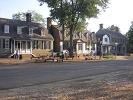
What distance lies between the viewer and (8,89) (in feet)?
61.6

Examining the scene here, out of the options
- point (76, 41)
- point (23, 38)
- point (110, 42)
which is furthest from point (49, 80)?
point (110, 42)

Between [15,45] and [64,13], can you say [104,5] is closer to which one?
[64,13]

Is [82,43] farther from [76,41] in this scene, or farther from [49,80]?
[49,80]

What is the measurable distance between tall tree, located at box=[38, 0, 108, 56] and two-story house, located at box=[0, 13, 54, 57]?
6126 mm

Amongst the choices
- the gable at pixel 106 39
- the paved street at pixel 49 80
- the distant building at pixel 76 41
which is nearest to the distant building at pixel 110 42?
the gable at pixel 106 39

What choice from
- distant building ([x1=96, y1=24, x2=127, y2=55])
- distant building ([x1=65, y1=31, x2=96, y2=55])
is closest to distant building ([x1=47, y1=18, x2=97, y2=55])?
distant building ([x1=65, y1=31, x2=96, y2=55])

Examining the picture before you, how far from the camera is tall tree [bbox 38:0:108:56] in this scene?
66.1m

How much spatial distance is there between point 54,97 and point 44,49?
59155 mm

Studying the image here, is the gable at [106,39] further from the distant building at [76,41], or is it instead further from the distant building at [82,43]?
the distant building at [82,43]

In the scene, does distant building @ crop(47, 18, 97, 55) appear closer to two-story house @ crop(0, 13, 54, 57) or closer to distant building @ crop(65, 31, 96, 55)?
distant building @ crop(65, 31, 96, 55)

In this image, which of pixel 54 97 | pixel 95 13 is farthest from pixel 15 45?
pixel 54 97

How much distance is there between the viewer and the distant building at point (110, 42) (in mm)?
104562

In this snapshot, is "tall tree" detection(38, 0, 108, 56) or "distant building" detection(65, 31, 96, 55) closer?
"tall tree" detection(38, 0, 108, 56)

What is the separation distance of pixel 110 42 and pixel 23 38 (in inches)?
1855
